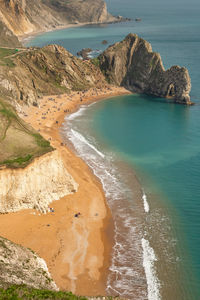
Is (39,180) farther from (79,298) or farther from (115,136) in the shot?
(115,136)

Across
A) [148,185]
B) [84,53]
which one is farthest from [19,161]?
[84,53]

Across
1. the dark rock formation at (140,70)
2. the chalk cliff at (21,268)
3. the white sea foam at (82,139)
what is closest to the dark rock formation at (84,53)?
the dark rock formation at (140,70)

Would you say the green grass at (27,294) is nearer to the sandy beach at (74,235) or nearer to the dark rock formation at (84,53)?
the sandy beach at (74,235)

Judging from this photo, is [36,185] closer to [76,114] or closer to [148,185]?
[148,185]

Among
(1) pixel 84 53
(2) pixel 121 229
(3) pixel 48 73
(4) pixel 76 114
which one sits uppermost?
(1) pixel 84 53

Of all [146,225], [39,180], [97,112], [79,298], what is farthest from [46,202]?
[97,112]

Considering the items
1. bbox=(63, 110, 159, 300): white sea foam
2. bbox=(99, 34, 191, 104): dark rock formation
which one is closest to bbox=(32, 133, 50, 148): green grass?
bbox=(63, 110, 159, 300): white sea foam
